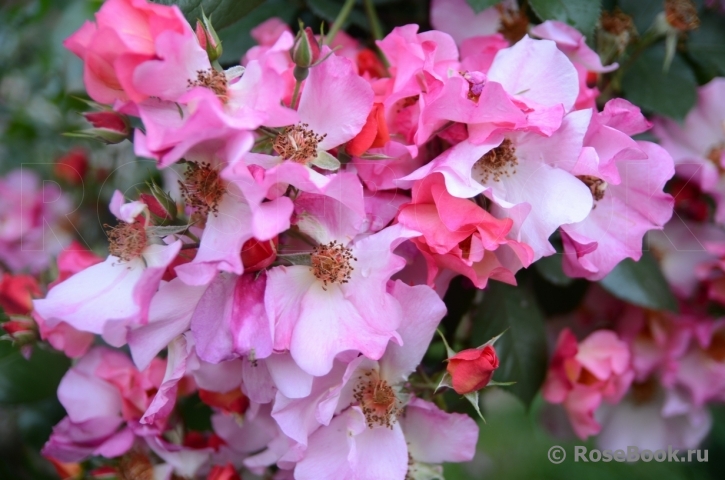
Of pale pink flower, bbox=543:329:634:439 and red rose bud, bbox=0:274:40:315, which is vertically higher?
red rose bud, bbox=0:274:40:315

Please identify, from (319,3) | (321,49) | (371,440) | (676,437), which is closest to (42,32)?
(319,3)

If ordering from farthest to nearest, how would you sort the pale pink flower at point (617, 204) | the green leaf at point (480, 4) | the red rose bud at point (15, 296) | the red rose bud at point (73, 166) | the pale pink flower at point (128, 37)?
the red rose bud at point (73, 166) → the red rose bud at point (15, 296) → the green leaf at point (480, 4) → the pale pink flower at point (617, 204) → the pale pink flower at point (128, 37)

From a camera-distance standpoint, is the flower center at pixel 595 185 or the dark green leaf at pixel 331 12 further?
the dark green leaf at pixel 331 12

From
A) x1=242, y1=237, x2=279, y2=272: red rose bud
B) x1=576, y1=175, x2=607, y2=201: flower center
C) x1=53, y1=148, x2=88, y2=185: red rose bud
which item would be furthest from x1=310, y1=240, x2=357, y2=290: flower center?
x1=53, y1=148, x2=88, y2=185: red rose bud

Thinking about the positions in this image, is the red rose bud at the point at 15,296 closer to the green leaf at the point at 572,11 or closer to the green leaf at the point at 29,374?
the green leaf at the point at 29,374

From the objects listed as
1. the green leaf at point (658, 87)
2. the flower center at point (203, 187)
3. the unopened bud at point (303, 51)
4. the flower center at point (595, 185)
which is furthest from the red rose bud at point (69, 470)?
the green leaf at point (658, 87)

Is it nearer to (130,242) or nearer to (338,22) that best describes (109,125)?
(130,242)

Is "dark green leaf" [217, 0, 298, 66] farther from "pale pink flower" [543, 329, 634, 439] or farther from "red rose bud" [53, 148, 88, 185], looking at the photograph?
"red rose bud" [53, 148, 88, 185]
